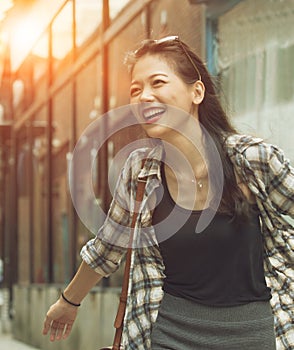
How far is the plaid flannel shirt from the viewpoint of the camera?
2.97 metres

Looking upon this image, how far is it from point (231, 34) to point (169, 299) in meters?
3.25

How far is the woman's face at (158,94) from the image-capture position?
3.01m

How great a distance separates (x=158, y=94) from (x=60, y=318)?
2.98ft

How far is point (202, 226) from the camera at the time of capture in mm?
2945

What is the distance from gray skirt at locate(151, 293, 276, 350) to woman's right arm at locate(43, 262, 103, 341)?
44 centimetres

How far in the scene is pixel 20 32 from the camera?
549 inches

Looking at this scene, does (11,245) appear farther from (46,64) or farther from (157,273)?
(157,273)

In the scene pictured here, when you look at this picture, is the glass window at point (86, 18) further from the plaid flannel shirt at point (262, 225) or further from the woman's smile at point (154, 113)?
the woman's smile at point (154, 113)

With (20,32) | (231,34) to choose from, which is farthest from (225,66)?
(20,32)

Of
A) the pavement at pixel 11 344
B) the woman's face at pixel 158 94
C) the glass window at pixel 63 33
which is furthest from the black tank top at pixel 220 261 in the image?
the pavement at pixel 11 344

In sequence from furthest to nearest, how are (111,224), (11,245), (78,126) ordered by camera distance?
(11,245)
(78,126)
(111,224)

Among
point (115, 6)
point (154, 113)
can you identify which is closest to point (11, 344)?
point (115, 6)

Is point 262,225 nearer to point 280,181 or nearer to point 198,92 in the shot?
point 280,181

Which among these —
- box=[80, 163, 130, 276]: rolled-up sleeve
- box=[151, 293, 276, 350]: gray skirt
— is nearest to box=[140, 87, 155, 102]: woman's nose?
box=[80, 163, 130, 276]: rolled-up sleeve
